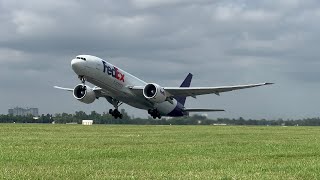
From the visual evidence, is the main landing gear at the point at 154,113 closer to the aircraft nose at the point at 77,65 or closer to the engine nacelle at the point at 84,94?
the engine nacelle at the point at 84,94

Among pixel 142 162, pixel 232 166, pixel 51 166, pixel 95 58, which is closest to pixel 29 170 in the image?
pixel 51 166

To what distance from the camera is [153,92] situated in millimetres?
61562

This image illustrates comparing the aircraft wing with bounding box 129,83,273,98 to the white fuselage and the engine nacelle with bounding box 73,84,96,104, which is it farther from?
the engine nacelle with bounding box 73,84,96,104

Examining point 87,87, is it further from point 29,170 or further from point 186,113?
point 29,170

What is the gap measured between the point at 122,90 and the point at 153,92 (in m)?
3.94

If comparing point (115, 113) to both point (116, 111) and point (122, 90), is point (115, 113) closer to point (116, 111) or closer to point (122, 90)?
point (116, 111)

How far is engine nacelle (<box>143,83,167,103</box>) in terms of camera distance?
61.0 meters

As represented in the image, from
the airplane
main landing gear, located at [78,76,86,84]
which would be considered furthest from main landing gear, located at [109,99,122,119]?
main landing gear, located at [78,76,86,84]

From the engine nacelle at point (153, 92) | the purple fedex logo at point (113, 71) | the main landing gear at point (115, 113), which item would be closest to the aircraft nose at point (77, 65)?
the purple fedex logo at point (113, 71)

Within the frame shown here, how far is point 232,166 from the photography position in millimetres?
14242

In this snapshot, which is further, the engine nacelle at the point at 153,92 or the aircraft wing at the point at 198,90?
the aircraft wing at the point at 198,90

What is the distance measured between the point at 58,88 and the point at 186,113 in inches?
879

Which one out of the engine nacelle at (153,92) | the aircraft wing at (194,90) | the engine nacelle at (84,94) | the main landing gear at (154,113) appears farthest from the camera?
the main landing gear at (154,113)

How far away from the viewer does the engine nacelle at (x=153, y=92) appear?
2403 inches
